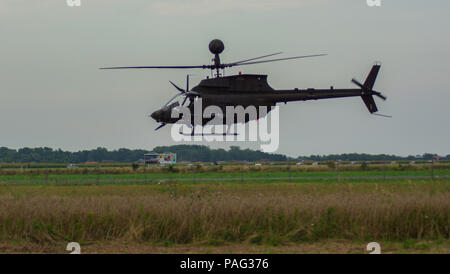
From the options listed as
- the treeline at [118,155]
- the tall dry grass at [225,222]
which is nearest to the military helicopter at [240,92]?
the tall dry grass at [225,222]

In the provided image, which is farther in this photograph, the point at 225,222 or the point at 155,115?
the point at 155,115

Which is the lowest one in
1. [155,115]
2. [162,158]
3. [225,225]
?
[225,225]

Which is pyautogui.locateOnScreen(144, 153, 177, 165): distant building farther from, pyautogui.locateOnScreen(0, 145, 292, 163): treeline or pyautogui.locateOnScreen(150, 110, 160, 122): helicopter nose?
pyautogui.locateOnScreen(150, 110, 160, 122): helicopter nose

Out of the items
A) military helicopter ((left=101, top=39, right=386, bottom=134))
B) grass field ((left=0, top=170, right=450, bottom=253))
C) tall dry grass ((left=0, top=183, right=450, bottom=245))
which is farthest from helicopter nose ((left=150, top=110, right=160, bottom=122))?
tall dry grass ((left=0, top=183, right=450, bottom=245))

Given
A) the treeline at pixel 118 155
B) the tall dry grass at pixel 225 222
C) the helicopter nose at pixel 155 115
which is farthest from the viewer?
the treeline at pixel 118 155

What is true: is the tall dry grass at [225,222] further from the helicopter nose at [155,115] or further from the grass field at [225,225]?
the helicopter nose at [155,115]

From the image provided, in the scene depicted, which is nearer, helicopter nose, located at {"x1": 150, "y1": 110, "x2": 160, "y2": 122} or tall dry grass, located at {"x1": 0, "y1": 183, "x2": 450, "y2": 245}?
tall dry grass, located at {"x1": 0, "y1": 183, "x2": 450, "y2": 245}

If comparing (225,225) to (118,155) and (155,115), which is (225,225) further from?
(118,155)

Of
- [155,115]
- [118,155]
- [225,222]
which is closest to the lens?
[225,222]

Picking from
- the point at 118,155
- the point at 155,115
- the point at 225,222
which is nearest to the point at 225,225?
the point at 225,222

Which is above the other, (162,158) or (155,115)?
(155,115)
